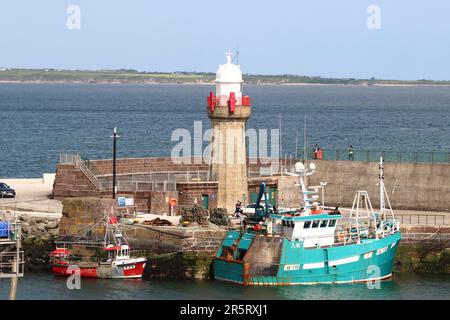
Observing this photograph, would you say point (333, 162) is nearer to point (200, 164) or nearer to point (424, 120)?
point (200, 164)

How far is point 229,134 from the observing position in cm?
6844

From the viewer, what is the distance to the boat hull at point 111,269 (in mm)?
60531

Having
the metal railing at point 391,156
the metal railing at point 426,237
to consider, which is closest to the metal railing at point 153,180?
the metal railing at point 391,156

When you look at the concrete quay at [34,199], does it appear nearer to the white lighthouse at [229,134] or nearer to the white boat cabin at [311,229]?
the white lighthouse at [229,134]

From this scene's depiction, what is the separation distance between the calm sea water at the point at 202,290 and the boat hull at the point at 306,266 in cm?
49

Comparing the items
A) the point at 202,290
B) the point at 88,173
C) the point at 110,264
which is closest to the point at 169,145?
the point at 88,173

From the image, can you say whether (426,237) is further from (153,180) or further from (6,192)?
(6,192)

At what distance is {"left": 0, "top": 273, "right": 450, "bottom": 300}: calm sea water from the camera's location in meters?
56.6

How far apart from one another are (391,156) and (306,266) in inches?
690

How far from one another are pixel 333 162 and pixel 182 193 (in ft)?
34.8

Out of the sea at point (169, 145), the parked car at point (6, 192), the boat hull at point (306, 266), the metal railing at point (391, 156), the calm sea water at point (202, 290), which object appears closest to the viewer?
the calm sea water at point (202, 290)
